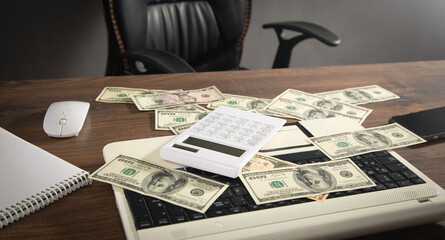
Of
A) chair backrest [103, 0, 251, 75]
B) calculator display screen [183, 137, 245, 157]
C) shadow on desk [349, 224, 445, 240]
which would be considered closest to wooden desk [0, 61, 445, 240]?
shadow on desk [349, 224, 445, 240]

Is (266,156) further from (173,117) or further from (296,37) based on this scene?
(296,37)

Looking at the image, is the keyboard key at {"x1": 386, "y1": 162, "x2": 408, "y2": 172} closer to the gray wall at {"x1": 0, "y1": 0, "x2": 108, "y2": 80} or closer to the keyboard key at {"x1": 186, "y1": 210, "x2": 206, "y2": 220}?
the keyboard key at {"x1": 186, "y1": 210, "x2": 206, "y2": 220}

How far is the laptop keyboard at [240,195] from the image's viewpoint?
1.77ft

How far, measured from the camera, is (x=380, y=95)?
39.2 inches

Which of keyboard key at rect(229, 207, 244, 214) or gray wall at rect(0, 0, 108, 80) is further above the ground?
keyboard key at rect(229, 207, 244, 214)

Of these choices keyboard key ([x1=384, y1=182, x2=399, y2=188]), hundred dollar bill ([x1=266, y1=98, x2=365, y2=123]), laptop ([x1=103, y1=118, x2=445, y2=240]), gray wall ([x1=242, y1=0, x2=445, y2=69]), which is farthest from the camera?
gray wall ([x1=242, y1=0, x2=445, y2=69])

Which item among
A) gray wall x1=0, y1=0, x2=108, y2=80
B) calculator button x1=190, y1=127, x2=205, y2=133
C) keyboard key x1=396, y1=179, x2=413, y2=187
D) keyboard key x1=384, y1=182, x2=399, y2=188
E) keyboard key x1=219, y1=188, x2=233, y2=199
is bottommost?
gray wall x1=0, y1=0, x2=108, y2=80

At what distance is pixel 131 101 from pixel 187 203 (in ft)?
1.35

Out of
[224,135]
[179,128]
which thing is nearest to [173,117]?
[179,128]

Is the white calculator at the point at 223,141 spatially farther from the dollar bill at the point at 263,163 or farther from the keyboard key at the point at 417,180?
the keyboard key at the point at 417,180

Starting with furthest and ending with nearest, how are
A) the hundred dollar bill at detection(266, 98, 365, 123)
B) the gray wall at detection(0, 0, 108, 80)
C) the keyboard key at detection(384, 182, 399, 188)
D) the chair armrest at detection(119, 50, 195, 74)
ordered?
the gray wall at detection(0, 0, 108, 80)
the chair armrest at detection(119, 50, 195, 74)
the hundred dollar bill at detection(266, 98, 365, 123)
the keyboard key at detection(384, 182, 399, 188)

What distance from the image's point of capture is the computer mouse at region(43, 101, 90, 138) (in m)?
0.75

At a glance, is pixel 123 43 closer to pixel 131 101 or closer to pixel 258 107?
pixel 131 101

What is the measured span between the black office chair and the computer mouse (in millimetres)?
415
